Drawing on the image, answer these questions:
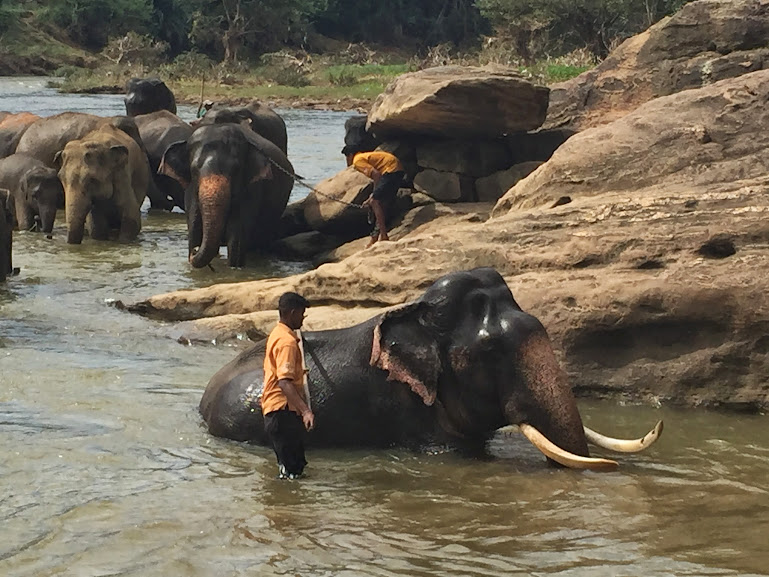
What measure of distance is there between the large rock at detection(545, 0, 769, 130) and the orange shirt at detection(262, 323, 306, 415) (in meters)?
8.03

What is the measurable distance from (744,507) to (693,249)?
3.15 m

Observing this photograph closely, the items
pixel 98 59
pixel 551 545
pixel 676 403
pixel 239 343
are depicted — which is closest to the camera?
pixel 551 545

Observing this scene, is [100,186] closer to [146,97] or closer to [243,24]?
[146,97]

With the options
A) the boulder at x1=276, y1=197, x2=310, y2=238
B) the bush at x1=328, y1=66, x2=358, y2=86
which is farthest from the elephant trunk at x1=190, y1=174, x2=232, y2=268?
the bush at x1=328, y1=66, x2=358, y2=86

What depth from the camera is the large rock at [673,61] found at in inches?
547

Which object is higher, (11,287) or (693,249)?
(693,249)

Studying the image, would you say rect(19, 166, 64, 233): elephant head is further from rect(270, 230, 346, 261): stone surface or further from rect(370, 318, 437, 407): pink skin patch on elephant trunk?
rect(370, 318, 437, 407): pink skin patch on elephant trunk

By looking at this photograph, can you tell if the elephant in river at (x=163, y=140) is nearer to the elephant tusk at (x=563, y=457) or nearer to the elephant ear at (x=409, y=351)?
the elephant ear at (x=409, y=351)

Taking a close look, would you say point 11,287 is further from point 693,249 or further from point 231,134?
point 693,249

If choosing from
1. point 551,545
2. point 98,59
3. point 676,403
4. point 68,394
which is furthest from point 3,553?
point 98,59

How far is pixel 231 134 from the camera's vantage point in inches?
611

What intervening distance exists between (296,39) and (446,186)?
201ft

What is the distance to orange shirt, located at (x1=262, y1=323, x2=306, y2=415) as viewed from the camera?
6.84m

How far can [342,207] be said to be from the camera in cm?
1634
